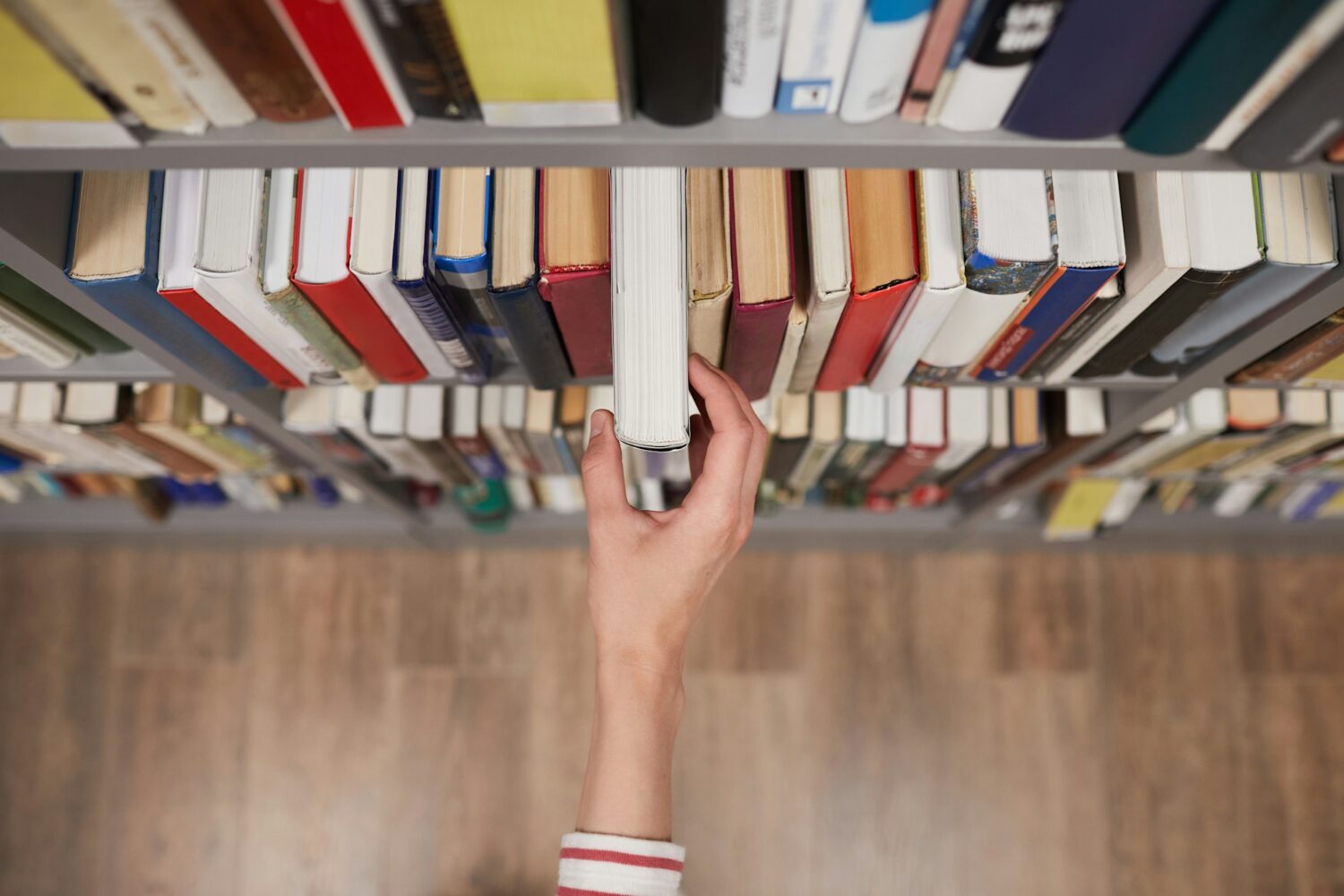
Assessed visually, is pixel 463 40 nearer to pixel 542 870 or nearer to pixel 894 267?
pixel 894 267

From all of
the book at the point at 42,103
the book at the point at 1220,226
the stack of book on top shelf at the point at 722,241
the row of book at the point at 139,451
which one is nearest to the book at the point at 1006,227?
the stack of book on top shelf at the point at 722,241

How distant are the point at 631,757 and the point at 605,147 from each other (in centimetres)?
43

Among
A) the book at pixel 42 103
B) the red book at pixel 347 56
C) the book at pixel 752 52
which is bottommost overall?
the book at pixel 42 103

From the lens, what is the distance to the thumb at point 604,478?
0.64 m

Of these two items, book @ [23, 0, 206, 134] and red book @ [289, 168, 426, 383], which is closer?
book @ [23, 0, 206, 134]

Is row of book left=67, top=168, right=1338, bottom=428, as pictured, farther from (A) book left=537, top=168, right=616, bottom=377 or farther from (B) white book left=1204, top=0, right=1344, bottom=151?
(B) white book left=1204, top=0, right=1344, bottom=151

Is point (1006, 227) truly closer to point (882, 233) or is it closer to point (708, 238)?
point (882, 233)

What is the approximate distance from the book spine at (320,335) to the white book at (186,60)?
0.20 m

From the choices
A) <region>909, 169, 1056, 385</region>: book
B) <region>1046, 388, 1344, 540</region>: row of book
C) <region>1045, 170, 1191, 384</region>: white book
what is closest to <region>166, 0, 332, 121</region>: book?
<region>909, 169, 1056, 385</region>: book

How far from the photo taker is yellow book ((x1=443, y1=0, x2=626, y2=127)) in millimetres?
431

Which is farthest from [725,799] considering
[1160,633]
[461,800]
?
[1160,633]

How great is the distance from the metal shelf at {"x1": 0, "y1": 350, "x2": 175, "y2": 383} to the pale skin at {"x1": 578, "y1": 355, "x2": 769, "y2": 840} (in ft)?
1.74

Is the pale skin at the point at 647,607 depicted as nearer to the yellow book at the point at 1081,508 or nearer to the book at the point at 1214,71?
the book at the point at 1214,71

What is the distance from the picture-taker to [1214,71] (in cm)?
46
